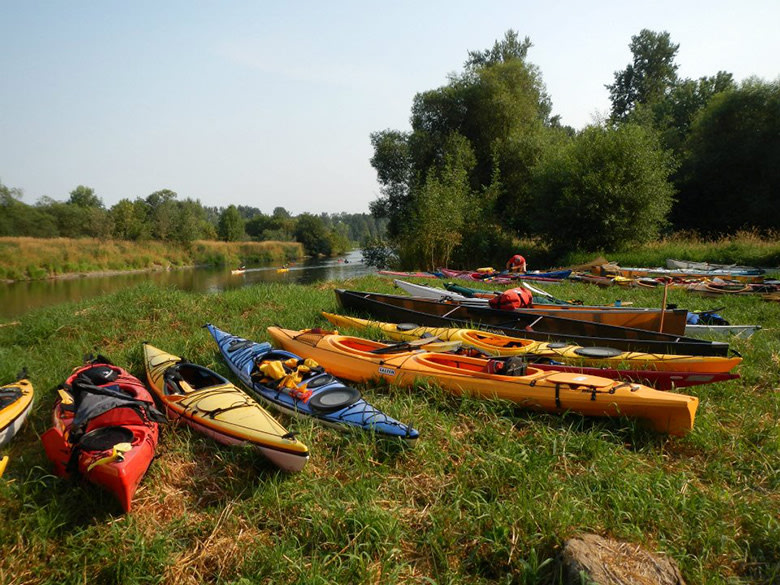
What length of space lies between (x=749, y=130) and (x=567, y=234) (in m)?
10.1

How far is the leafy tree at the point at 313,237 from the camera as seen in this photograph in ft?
179

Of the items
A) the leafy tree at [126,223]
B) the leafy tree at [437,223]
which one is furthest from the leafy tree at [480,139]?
the leafy tree at [126,223]

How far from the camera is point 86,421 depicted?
2.49m

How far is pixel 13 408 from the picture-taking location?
9.93ft

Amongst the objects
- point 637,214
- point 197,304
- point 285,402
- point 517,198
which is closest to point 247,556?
point 285,402

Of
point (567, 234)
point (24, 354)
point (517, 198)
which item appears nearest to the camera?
point (24, 354)

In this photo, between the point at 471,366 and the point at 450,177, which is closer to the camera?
the point at 471,366

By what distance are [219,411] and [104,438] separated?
2.20 feet

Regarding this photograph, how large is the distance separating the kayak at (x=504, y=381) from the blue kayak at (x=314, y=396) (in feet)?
1.41

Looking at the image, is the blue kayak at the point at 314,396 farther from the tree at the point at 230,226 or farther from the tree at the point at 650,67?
the tree at the point at 230,226

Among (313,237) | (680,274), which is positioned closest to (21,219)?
(313,237)

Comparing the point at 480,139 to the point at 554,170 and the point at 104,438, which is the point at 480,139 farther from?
the point at 104,438

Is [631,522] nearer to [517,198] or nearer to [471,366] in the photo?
[471,366]

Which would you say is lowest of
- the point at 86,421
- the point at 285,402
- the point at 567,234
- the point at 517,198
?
the point at 285,402
